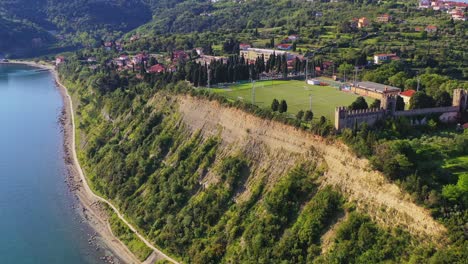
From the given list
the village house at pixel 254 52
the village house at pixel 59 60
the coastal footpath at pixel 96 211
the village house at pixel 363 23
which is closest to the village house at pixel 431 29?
the village house at pixel 363 23

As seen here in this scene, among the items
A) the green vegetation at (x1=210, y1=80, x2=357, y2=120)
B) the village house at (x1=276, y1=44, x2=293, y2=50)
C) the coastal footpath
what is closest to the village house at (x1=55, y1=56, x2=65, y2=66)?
the coastal footpath

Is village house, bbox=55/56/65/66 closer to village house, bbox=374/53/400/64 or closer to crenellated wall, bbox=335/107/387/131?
village house, bbox=374/53/400/64

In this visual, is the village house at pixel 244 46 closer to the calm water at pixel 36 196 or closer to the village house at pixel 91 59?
the calm water at pixel 36 196

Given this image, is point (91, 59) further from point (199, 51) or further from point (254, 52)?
point (254, 52)

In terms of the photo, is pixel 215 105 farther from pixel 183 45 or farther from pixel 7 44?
pixel 7 44

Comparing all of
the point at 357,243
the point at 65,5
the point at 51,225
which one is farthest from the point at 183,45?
the point at 65,5

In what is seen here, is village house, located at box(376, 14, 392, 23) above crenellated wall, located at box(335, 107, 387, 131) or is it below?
above
